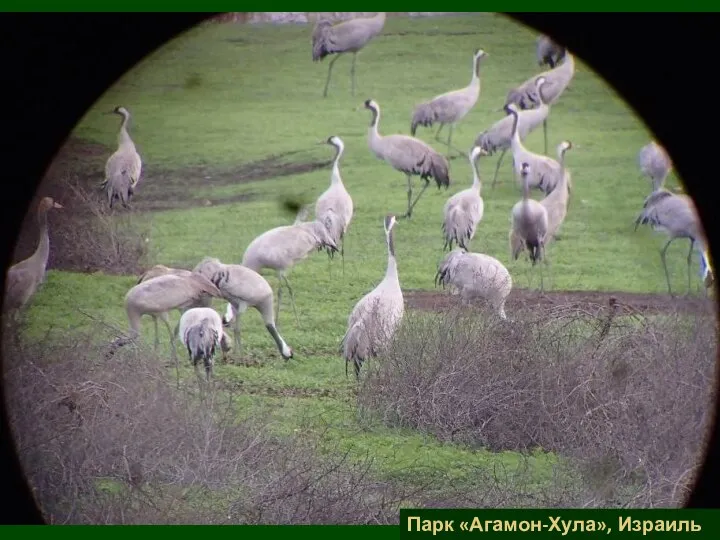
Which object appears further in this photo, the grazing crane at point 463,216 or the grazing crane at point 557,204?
the grazing crane at point 557,204

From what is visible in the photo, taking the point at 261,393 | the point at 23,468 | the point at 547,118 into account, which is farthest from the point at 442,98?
the point at 23,468

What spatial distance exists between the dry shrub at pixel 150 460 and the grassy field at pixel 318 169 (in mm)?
930

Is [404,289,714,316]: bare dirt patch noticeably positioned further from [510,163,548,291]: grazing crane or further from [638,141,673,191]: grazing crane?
[638,141,673,191]: grazing crane

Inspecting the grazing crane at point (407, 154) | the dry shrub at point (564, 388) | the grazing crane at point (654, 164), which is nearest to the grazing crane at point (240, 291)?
the dry shrub at point (564, 388)

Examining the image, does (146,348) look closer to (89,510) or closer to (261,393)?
(261,393)

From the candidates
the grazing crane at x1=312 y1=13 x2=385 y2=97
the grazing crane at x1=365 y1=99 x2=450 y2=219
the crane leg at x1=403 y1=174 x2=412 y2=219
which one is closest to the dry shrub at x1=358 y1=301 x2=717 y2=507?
the crane leg at x1=403 y1=174 x2=412 y2=219

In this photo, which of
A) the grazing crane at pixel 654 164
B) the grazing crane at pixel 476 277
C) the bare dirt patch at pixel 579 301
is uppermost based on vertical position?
the grazing crane at pixel 654 164

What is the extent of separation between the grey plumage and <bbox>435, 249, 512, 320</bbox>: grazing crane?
5.07ft

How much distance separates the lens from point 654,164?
30.8ft

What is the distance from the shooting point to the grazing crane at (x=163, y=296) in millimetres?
8062

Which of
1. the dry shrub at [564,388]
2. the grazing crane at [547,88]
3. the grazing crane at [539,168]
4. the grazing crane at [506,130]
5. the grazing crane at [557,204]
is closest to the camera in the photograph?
the dry shrub at [564,388]

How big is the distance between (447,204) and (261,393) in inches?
85.1

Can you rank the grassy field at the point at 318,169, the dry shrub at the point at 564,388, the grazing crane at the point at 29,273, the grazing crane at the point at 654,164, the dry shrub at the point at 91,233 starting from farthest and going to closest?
the grazing crane at the point at 654,164
the dry shrub at the point at 91,233
the grassy field at the point at 318,169
the grazing crane at the point at 29,273
the dry shrub at the point at 564,388

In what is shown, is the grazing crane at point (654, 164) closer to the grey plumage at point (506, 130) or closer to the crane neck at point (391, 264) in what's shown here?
the grey plumage at point (506, 130)
